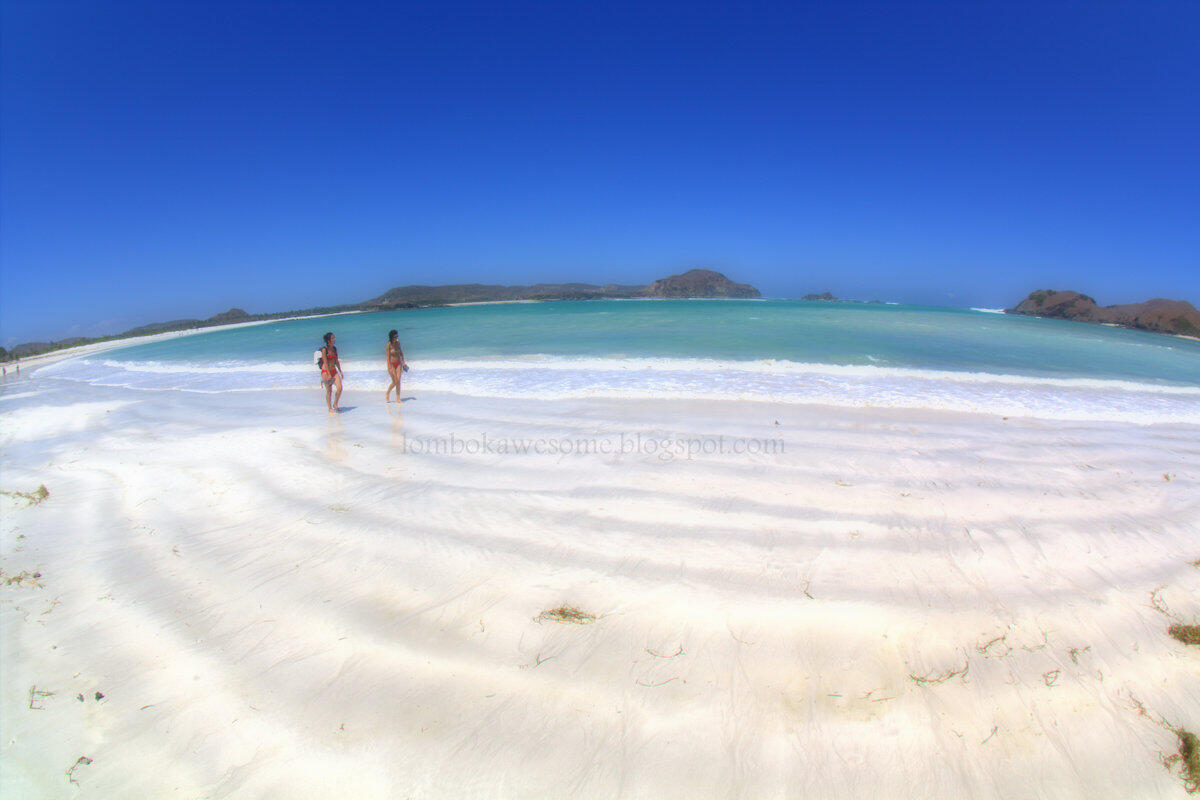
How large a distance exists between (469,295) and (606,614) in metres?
91.0

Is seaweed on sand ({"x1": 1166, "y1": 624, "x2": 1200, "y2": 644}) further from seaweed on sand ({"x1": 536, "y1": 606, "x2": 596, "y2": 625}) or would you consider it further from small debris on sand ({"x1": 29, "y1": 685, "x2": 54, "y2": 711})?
small debris on sand ({"x1": 29, "y1": 685, "x2": 54, "y2": 711})

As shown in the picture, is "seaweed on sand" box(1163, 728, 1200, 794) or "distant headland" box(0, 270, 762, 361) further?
"distant headland" box(0, 270, 762, 361)

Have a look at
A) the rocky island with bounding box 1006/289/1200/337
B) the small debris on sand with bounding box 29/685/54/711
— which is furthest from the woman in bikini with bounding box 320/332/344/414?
the rocky island with bounding box 1006/289/1200/337

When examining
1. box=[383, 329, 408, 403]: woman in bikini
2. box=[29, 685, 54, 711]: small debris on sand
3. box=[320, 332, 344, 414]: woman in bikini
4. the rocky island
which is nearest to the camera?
box=[29, 685, 54, 711]: small debris on sand

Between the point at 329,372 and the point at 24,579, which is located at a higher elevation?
the point at 329,372

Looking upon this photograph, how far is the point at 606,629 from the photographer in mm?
3270

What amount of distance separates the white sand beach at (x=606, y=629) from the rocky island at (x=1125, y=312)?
60.2 metres

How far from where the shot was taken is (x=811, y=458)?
21.1ft

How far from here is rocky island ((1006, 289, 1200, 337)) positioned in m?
43.1

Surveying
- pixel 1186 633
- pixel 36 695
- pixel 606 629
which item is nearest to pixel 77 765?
pixel 36 695

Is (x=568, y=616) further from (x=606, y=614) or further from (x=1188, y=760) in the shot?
(x=1188, y=760)

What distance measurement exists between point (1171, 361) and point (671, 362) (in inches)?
954

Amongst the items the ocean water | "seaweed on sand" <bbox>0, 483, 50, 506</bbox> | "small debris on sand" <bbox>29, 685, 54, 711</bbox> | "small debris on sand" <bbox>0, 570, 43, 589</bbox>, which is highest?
the ocean water

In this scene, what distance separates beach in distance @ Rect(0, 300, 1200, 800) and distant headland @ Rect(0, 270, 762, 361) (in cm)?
4435
